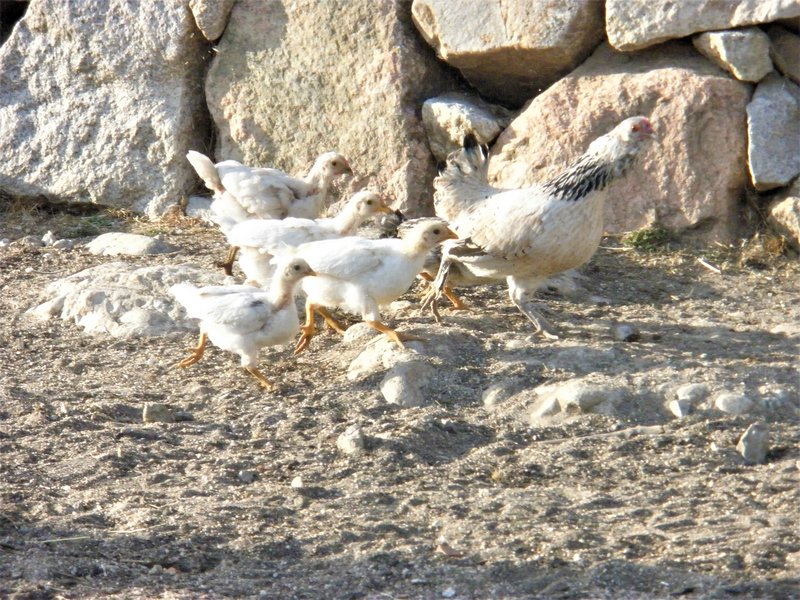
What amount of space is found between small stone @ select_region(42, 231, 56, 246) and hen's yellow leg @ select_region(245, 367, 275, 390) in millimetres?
3140

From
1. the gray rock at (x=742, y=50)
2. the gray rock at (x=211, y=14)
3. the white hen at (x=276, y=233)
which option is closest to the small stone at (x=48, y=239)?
the gray rock at (x=211, y=14)

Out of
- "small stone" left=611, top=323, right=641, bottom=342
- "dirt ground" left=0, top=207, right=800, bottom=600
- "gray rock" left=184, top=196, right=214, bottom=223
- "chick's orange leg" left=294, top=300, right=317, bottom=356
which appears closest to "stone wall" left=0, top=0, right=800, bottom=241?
"gray rock" left=184, top=196, right=214, bottom=223

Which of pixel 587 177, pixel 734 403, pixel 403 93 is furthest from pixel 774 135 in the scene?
pixel 734 403

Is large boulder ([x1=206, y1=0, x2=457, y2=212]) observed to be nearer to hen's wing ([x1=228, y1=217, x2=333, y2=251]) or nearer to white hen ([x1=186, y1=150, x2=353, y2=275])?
white hen ([x1=186, y1=150, x2=353, y2=275])

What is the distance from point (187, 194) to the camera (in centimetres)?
957

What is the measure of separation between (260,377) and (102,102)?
12.8 feet

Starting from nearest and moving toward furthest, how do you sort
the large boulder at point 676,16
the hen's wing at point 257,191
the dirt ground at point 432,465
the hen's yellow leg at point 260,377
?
the dirt ground at point 432,465
the hen's yellow leg at point 260,377
the large boulder at point 676,16
the hen's wing at point 257,191

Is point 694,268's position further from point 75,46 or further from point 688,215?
point 75,46

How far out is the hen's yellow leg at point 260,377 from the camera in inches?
258

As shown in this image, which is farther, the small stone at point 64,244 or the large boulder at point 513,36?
the small stone at point 64,244

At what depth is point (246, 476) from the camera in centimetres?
552

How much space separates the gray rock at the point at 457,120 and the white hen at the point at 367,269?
1581 millimetres

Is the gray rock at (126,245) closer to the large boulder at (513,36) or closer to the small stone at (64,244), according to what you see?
the small stone at (64,244)

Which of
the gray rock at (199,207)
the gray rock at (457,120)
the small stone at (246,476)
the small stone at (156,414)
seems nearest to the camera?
the small stone at (246,476)
